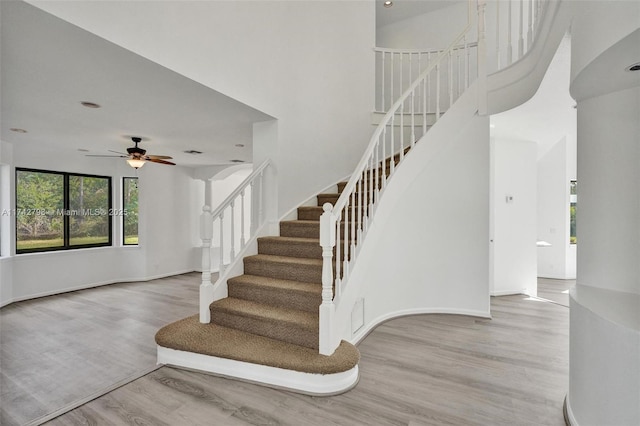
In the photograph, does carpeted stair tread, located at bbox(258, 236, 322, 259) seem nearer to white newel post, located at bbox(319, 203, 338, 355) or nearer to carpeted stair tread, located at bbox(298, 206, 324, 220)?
carpeted stair tread, located at bbox(298, 206, 324, 220)

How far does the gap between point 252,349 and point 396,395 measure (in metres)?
1.17

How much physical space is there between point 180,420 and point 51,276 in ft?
17.0

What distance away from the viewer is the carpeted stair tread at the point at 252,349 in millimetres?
2311

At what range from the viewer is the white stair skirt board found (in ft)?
7.47

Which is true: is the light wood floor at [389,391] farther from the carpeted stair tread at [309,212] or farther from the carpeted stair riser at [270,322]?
the carpeted stair tread at [309,212]

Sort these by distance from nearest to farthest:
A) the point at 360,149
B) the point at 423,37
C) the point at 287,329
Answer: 1. the point at 287,329
2. the point at 360,149
3. the point at 423,37

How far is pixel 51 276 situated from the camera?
213 inches

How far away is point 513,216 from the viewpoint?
509 cm

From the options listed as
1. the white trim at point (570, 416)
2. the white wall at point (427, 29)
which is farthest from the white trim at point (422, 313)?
the white wall at point (427, 29)

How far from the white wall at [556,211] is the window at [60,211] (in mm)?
9234

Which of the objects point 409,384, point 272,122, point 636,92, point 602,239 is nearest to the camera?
point 636,92

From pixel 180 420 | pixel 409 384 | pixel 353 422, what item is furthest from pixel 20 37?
pixel 409 384

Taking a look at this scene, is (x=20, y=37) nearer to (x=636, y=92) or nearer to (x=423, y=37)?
(x=636, y=92)

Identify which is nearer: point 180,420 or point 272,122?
point 180,420
